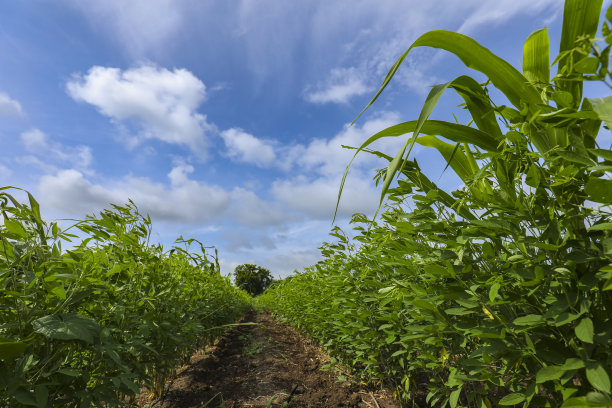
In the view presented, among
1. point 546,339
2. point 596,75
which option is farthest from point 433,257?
point 596,75

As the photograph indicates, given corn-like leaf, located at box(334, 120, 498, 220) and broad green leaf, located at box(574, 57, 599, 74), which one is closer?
broad green leaf, located at box(574, 57, 599, 74)

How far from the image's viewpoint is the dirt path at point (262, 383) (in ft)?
11.0

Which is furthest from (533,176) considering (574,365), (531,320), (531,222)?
(574,365)

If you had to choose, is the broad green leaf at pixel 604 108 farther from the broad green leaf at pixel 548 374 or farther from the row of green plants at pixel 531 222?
the broad green leaf at pixel 548 374

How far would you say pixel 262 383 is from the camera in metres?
4.19

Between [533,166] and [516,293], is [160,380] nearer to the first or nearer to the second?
[516,293]

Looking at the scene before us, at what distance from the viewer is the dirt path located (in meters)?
3.34

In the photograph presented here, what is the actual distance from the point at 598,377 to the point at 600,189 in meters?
0.49

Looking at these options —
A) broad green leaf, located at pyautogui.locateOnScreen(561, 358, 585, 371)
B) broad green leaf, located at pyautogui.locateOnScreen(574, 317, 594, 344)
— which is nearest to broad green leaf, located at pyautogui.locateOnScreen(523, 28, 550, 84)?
broad green leaf, located at pyautogui.locateOnScreen(574, 317, 594, 344)

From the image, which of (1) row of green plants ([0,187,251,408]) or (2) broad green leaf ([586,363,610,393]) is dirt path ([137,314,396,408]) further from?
(2) broad green leaf ([586,363,610,393])

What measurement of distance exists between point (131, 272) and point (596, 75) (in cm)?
220

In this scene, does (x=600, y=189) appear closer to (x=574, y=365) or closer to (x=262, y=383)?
(x=574, y=365)

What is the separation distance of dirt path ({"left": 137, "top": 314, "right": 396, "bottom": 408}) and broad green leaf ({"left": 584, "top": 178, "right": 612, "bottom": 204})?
1917mm

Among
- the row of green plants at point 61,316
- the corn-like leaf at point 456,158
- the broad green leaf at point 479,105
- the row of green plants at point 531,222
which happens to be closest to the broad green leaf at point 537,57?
the row of green plants at point 531,222
